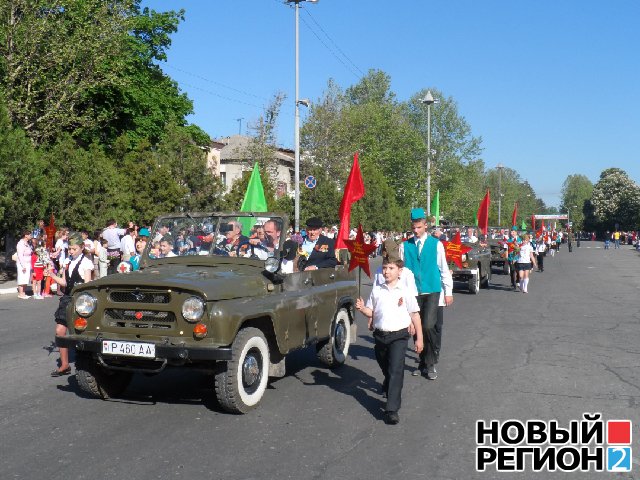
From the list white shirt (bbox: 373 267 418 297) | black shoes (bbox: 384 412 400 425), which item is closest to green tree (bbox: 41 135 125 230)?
white shirt (bbox: 373 267 418 297)

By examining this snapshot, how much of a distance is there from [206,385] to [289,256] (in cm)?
166

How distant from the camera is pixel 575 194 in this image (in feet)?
550

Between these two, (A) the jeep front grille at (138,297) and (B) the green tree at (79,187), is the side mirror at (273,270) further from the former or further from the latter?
(B) the green tree at (79,187)

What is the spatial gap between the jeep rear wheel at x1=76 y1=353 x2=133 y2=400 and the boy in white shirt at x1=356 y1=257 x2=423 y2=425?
262 cm

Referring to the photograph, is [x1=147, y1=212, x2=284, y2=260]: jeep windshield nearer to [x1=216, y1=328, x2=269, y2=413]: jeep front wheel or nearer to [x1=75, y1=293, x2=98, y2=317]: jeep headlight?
[x1=216, y1=328, x2=269, y2=413]: jeep front wheel

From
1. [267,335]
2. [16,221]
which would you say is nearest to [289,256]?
[267,335]

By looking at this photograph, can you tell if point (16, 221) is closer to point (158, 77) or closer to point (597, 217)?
point (158, 77)

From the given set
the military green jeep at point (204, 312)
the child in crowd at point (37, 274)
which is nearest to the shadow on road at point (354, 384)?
the military green jeep at point (204, 312)

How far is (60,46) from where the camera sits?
24109 mm

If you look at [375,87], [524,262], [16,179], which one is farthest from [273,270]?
[375,87]

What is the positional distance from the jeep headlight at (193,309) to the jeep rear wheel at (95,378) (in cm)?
125

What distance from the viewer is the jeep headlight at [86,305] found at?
6352 mm

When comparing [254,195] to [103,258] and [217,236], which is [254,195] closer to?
[103,258]

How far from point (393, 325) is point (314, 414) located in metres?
1.11
